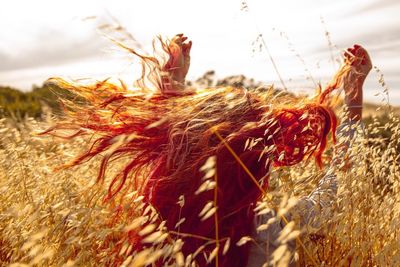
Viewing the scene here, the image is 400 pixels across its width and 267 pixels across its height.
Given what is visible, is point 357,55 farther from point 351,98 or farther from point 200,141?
point 200,141

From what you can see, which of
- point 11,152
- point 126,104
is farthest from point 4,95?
point 126,104

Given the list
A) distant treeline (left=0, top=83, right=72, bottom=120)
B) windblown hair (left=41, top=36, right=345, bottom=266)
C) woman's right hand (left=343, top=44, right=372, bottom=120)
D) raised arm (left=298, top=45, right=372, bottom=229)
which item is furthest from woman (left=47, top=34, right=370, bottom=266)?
distant treeline (left=0, top=83, right=72, bottom=120)

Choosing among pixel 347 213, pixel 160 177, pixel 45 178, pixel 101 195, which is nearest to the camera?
pixel 160 177

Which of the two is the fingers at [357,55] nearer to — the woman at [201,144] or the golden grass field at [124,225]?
the golden grass field at [124,225]

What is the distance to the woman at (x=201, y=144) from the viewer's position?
5.60 feet

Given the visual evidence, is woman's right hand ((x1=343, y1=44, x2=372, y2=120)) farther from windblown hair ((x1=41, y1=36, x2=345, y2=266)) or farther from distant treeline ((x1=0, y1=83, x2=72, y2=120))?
distant treeline ((x1=0, y1=83, x2=72, y2=120))

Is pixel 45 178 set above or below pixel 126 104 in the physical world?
below

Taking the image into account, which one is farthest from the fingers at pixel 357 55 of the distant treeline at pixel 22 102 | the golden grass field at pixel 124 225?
the distant treeline at pixel 22 102

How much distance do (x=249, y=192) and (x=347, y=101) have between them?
1.02 m

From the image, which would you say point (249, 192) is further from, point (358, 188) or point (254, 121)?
point (358, 188)

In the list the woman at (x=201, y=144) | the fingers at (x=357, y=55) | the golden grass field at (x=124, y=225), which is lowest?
the golden grass field at (x=124, y=225)

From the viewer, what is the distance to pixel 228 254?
1.80 meters

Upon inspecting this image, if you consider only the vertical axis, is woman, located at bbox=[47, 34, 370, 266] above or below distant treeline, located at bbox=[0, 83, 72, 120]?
above

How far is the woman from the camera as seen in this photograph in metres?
1.71
